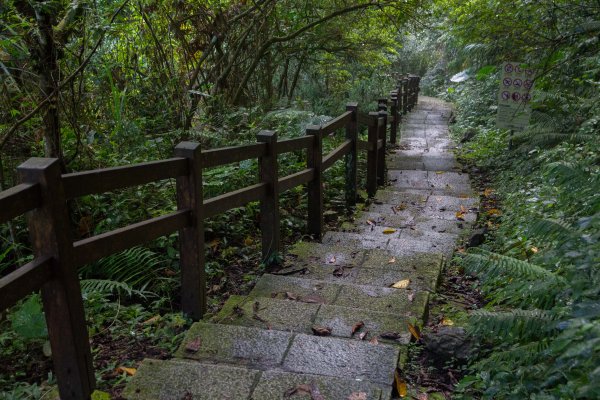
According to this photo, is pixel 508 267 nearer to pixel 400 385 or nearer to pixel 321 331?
pixel 400 385

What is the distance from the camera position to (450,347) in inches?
121

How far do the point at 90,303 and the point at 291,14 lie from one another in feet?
22.2

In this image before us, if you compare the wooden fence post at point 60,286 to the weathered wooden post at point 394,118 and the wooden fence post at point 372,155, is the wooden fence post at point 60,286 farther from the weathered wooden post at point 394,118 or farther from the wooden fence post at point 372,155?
the weathered wooden post at point 394,118

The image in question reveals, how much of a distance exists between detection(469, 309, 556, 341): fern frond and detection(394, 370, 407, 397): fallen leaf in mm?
507

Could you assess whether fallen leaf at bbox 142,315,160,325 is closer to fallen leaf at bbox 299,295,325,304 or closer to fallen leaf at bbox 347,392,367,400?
fallen leaf at bbox 299,295,325,304

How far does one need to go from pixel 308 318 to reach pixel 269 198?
1468 mm

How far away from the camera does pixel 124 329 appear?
3.57m

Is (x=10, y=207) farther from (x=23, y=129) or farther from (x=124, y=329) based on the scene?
(x=23, y=129)

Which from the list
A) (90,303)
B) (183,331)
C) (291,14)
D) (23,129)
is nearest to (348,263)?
(183,331)

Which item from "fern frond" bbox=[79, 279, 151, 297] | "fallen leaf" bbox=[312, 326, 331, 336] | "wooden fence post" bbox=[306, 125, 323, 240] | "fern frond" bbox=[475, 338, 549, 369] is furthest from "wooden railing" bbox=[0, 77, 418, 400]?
"fern frond" bbox=[475, 338, 549, 369]

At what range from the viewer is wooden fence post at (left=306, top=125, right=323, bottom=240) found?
562 centimetres

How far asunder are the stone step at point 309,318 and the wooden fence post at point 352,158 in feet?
11.7

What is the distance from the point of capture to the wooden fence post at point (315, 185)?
562 cm

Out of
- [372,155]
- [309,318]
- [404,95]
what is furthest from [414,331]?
[404,95]
